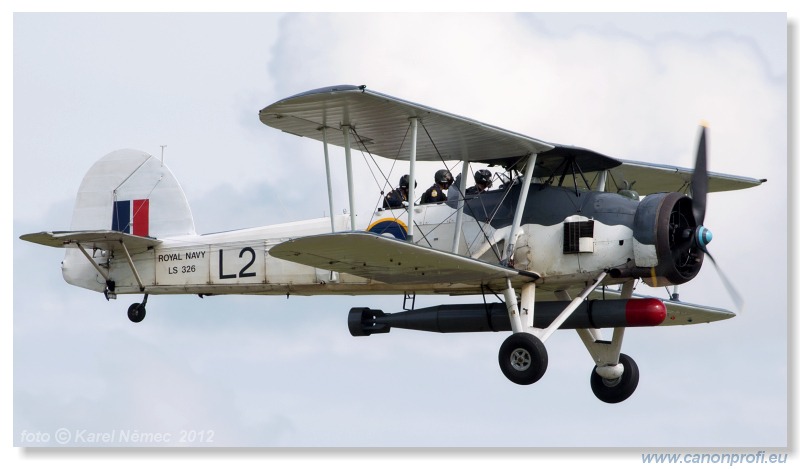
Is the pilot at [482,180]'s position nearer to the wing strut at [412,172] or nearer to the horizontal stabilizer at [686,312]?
the wing strut at [412,172]

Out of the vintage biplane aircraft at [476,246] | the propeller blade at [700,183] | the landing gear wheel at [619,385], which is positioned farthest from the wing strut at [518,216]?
the landing gear wheel at [619,385]

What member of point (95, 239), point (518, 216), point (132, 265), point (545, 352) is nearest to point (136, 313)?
point (132, 265)

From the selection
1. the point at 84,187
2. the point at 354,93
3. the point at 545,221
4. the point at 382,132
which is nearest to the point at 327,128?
the point at 382,132

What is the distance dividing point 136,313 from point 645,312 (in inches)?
261

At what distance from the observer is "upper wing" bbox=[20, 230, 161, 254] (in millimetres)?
16375

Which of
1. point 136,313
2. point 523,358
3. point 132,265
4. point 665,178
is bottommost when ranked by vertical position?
point 523,358

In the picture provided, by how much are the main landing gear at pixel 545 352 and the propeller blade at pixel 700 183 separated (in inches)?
48.5

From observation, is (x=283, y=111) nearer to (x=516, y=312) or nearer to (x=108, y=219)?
(x=516, y=312)

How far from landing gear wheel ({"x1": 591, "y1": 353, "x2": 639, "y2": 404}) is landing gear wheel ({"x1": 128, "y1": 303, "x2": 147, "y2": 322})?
5804 mm

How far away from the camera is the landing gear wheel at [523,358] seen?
14.0 m

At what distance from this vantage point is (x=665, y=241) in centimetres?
1411

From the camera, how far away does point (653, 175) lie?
55.7ft

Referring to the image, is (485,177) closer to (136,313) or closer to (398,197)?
(398,197)

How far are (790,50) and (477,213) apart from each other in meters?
4.10
